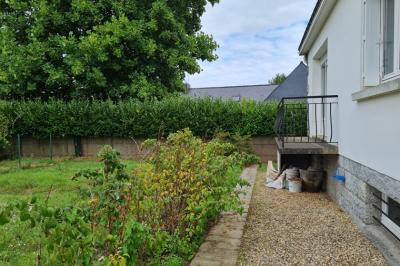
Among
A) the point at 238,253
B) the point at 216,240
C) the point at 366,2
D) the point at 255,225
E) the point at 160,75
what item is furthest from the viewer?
the point at 160,75

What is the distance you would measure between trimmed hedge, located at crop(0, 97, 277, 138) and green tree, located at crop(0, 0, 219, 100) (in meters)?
1.15

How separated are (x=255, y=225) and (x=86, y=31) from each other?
11.8 meters

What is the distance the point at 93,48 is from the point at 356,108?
34.0 ft

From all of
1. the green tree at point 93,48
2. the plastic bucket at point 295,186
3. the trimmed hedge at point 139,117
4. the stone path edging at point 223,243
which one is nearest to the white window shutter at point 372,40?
the stone path edging at point 223,243

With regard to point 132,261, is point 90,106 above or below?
above

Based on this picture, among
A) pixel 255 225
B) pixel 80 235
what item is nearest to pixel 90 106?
pixel 255 225

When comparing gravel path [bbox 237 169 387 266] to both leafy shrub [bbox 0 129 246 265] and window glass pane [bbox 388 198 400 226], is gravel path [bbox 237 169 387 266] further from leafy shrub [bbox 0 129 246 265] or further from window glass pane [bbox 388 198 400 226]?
leafy shrub [bbox 0 129 246 265]

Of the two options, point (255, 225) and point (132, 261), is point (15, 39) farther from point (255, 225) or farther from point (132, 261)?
point (132, 261)

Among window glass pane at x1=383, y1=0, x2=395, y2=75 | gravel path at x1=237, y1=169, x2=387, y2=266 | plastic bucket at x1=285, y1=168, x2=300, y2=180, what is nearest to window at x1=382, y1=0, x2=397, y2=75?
window glass pane at x1=383, y1=0, x2=395, y2=75

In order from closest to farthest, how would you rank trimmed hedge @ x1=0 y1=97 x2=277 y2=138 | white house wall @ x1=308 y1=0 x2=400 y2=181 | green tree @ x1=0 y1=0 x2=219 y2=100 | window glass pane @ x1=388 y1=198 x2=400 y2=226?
1. white house wall @ x1=308 y1=0 x2=400 y2=181
2. window glass pane @ x1=388 y1=198 x2=400 y2=226
3. trimmed hedge @ x1=0 y1=97 x2=277 y2=138
4. green tree @ x1=0 y1=0 x2=219 y2=100

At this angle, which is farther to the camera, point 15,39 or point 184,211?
point 15,39

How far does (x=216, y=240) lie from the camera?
11.6 feet

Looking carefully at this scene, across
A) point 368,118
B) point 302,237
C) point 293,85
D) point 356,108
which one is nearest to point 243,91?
point 293,85

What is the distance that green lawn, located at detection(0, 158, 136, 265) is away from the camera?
3.41 metres
